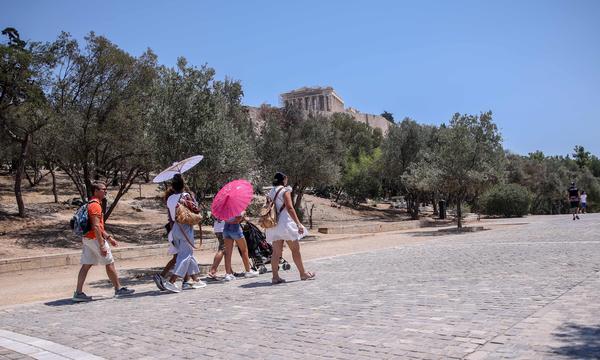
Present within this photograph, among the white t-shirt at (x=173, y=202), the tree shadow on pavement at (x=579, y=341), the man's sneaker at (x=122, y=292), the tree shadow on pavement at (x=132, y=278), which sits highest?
the white t-shirt at (x=173, y=202)

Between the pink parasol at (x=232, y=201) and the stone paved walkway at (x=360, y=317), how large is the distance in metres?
1.29

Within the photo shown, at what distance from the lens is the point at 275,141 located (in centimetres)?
2609

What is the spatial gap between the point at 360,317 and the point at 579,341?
6.98 ft

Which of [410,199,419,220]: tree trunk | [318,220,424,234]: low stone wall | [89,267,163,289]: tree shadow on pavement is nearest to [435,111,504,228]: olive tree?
[318,220,424,234]: low stone wall

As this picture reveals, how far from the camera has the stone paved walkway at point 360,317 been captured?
14.2 feet

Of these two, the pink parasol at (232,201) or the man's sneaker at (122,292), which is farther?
the pink parasol at (232,201)

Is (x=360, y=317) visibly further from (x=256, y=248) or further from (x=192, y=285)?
(x=256, y=248)

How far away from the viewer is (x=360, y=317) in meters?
5.53

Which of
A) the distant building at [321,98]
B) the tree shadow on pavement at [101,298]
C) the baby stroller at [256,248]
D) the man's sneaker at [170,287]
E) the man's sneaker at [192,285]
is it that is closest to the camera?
the tree shadow on pavement at [101,298]

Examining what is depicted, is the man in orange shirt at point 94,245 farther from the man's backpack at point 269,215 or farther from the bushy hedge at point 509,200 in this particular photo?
the bushy hedge at point 509,200

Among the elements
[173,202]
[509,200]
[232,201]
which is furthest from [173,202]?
[509,200]

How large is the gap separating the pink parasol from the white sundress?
0.91m

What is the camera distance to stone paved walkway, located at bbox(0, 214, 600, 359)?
433 centimetres

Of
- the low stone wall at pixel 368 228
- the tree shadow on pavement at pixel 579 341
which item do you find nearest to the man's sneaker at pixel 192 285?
the tree shadow on pavement at pixel 579 341
